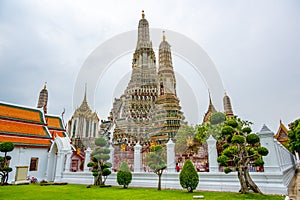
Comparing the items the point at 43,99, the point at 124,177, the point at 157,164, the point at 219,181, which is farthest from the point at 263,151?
the point at 43,99

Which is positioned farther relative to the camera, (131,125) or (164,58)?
(164,58)

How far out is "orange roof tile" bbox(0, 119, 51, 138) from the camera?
1563 cm

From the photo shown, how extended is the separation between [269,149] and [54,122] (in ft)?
61.9

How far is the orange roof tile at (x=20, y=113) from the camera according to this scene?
55.0ft

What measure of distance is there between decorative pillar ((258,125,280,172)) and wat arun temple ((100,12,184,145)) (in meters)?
21.9

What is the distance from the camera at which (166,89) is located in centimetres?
4162

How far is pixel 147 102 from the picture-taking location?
1606 inches

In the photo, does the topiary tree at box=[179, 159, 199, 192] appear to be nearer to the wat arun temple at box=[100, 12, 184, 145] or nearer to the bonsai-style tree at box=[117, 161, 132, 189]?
the bonsai-style tree at box=[117, 161, 132, 189]

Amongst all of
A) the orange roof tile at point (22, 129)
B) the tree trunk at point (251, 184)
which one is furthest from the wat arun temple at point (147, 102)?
the tree trunk at point (251, 184)

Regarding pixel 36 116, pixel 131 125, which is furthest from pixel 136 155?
pixel 131 125

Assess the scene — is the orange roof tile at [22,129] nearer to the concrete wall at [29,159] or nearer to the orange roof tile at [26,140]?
the orange roof tile at [26,140]

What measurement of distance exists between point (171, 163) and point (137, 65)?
36596mm

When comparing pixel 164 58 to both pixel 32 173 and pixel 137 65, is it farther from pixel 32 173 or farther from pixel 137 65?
pixel 32 173

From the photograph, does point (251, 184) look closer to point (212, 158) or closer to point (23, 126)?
point (212, 158)
